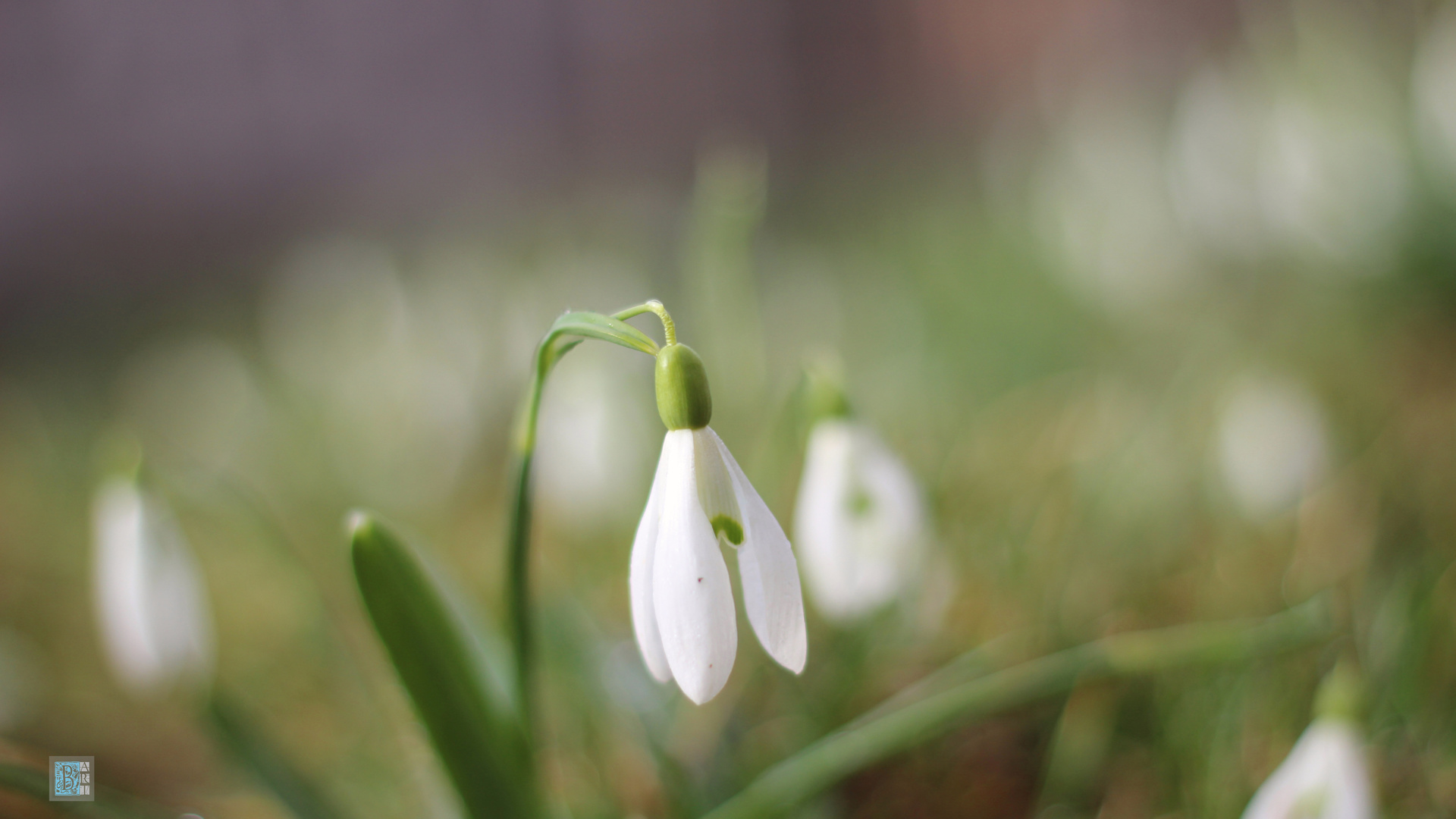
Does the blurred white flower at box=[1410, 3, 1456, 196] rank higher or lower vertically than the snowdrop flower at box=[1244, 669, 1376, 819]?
higher

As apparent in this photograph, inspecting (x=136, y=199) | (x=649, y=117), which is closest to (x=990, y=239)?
(x=649, y=117)

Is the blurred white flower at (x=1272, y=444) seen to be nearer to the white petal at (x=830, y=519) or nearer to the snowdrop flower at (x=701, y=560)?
the white petal at (x=830, y=519)

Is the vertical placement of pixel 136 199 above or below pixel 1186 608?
above

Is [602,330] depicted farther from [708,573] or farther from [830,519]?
[830,519]

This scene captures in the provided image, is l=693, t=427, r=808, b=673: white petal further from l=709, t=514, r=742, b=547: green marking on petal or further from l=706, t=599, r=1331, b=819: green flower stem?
l=706, t=599, r=1331, b=819: green flower stem

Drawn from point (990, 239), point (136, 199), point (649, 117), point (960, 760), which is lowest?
point (960, 760)

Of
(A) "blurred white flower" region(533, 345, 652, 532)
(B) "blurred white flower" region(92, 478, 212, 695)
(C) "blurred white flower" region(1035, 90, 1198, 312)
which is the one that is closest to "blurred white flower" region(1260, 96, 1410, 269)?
(C) "blurred white flower" region(1035, 90, 1198, 312)

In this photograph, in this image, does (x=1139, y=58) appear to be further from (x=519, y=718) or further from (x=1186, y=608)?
(x=519, y=718)

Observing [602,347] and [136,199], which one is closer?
[602,347]
